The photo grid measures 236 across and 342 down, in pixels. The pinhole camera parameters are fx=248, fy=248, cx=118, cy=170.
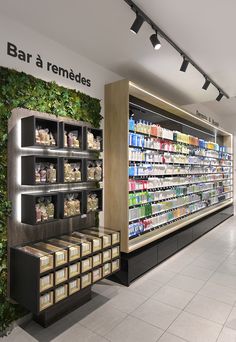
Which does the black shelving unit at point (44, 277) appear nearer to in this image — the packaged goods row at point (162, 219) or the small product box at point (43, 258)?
the small product box at point (43, 258)

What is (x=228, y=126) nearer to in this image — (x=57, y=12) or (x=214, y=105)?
Result: (x=214, y=105)

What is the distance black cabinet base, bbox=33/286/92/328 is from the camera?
2643 millimetres

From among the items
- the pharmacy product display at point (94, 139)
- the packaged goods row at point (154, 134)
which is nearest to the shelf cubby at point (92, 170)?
the pharmacy product display at point (94, 139)

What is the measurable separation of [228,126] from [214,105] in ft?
8.49

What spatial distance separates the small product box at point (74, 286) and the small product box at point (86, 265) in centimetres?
12

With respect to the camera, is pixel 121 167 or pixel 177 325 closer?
pixel 177 325

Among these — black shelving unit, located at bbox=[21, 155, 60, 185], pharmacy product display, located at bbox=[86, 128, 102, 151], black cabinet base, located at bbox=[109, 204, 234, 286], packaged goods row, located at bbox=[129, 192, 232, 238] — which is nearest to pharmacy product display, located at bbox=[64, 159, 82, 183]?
black shelving unit, located at bbox=[21, 155, 60, 185]

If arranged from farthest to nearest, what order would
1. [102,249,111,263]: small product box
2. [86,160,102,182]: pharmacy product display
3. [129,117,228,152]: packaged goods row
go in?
1. [129,117,228,152]: packaged goods row
2. [86,160,102,182]: pharmacy product display
3. [102,249,111,263]: small product box

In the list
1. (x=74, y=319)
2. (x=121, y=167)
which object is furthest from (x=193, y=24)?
(x=74, y=319)

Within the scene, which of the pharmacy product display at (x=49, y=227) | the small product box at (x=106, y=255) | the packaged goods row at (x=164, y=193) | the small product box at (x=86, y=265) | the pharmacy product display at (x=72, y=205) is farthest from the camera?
the packaged goods row at (x=164, y=193)

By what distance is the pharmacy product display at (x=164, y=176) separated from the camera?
3992 mm

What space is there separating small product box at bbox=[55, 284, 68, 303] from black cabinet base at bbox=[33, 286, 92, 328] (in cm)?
9

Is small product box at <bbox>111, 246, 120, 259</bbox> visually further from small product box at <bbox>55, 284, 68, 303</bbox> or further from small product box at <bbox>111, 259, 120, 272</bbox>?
small product box at <bbox>55, 284, 68, 303</bbox>

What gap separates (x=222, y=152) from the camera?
27.2 feet
